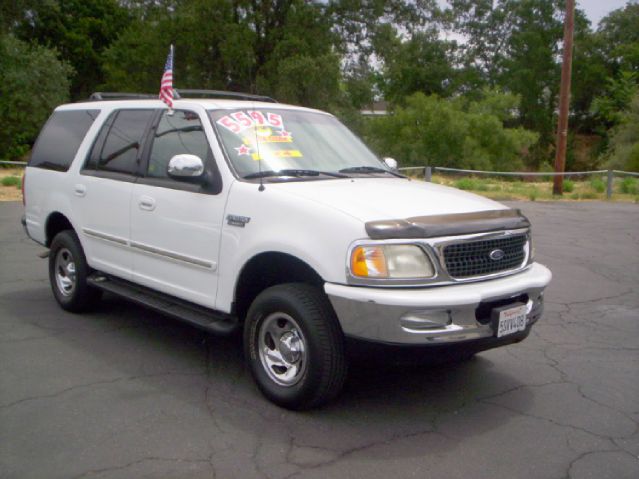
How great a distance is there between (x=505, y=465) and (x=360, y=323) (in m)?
1.06

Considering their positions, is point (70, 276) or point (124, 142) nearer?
point (124, 142)

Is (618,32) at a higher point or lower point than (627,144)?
higher

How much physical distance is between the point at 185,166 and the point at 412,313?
185cm

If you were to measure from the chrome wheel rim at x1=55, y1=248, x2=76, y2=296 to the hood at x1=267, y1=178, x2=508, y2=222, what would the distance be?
8.90ft

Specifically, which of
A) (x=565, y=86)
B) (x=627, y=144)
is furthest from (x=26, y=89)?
(x=627, y=144)

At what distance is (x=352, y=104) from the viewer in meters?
33.4

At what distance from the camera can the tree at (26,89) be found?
31641 mm

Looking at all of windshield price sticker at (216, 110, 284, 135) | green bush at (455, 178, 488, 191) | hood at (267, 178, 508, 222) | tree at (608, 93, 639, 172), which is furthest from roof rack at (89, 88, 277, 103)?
tree at (608, 93, 639, 172)

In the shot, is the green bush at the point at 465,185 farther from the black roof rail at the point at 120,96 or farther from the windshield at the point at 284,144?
the windshield at the point at 284,144

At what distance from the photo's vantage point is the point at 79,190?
6.20m

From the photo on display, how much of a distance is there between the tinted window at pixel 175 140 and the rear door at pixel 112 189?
0.60 ft

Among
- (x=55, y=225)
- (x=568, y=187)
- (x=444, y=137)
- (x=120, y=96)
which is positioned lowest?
(x=568, y=187)

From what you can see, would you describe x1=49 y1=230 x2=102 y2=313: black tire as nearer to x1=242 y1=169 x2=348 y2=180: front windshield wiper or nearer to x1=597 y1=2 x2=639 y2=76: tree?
x1=242 y1=169 x2=348 y2=180: front windshield wiper

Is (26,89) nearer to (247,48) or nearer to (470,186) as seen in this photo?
(247,48)
